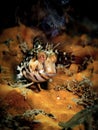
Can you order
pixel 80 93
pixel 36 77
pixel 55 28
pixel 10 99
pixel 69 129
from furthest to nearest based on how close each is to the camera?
1. pixel 55 28
2. pixel 80 93
3. pixel 36 77
4. pixel 10 99
5. pixel 69 129

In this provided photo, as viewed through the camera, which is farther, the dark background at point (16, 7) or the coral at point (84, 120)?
the dark background at point (16, 7)

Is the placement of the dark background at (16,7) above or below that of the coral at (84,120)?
above

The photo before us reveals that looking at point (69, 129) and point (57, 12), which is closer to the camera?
point (69, 129)

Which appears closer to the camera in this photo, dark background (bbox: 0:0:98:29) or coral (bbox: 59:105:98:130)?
coral (bbox: 59:105:98:130)

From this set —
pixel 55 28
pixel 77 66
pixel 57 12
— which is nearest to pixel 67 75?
pixel 77 66

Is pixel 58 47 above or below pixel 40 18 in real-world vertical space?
below

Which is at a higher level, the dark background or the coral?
the dark background

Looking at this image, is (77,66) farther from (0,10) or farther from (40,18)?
(0,10)

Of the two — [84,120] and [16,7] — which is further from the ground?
[16,7]

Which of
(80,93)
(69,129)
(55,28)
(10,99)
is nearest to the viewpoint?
(69,129)

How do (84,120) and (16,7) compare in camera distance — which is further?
(16,7)

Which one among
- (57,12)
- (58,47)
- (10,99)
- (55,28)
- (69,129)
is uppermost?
(57,12)
